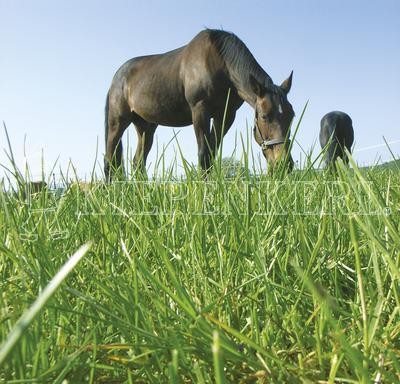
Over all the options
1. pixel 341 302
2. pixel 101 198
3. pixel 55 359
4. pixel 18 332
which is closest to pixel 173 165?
pixel 101 198

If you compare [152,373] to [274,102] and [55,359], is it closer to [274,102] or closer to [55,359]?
[55,359]

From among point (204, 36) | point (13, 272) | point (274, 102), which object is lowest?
point (13, 272)

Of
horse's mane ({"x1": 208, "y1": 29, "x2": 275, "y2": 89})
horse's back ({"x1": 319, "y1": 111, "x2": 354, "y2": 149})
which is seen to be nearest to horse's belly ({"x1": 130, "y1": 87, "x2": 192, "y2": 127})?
horse's mane ({"x1": 208, "y1": 29, "x2": 275, "y2": 89})

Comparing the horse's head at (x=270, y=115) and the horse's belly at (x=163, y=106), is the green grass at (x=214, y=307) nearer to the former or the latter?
the horse's head at (x=270, y=115)

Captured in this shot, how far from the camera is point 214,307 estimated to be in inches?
25.3

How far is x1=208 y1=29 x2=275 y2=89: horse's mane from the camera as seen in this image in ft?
15.5

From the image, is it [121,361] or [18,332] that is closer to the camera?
[18,332]

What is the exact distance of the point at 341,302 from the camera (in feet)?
2.33

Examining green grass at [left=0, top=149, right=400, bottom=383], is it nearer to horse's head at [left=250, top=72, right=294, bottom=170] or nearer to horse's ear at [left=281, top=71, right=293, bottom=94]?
horse's head at [left=250, top=72, right=294, bottom=170]

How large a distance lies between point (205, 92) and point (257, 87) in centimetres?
65

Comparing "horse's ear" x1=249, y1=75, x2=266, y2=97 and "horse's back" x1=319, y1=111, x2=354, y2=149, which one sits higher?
"horse's ear" x1=249, y1=75, x2=266, y2=97

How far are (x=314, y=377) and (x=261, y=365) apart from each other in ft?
0.20

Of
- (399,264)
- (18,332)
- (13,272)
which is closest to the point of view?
(18,332)

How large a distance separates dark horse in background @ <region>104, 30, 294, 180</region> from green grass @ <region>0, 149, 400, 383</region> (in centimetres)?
312
